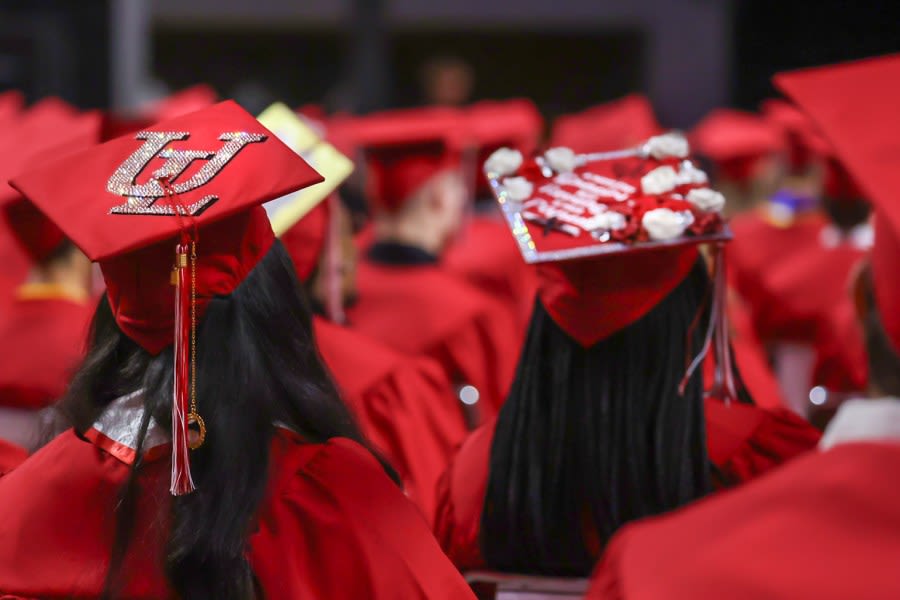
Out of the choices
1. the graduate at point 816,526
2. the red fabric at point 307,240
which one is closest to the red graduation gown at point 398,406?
the red fabric at point 307,240

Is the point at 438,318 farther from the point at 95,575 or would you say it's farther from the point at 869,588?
the point at 869,588

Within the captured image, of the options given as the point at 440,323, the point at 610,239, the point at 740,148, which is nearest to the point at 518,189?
the point at 610,239

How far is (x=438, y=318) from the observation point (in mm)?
4141

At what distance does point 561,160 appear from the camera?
2.39 m

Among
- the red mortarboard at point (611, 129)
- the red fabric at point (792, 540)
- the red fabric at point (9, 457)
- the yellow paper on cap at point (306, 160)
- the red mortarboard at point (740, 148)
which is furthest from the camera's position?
the red mortarboard at point (740, 148)

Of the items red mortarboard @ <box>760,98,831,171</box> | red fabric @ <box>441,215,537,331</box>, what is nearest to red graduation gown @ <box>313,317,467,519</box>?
red fabric @ <box>441,215,537,331</box>

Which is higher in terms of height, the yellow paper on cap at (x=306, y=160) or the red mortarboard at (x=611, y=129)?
the yellow paper on cap at (x=306, y=160)

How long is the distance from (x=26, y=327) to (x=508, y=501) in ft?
5.68

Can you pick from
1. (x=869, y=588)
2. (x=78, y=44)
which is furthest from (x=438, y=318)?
(x=78, y=44)

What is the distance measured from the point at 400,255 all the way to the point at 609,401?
2.12 metres

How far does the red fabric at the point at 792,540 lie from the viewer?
1.17 metres

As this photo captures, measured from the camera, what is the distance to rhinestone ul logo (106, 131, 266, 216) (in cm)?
174

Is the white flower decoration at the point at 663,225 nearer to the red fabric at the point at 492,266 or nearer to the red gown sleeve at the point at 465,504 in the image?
the red gown sleeve at the point at 465,504

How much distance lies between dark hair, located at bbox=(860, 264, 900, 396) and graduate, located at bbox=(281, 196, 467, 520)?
4.79ft
